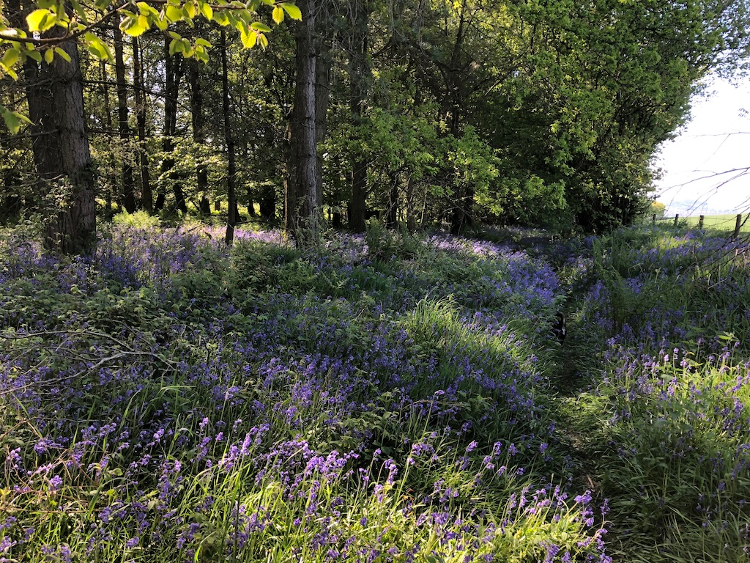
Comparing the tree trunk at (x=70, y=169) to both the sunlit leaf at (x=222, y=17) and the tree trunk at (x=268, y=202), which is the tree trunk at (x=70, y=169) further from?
the tree trunk at (x=268, y=202)

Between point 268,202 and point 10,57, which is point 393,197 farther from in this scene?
point 10,57

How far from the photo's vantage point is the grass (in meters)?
2.43

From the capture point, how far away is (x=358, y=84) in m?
11.5

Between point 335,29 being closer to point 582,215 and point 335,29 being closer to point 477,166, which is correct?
point 477,166

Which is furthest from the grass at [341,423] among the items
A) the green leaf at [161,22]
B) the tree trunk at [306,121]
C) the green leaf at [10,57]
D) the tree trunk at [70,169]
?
the tree trunk at [306,121]

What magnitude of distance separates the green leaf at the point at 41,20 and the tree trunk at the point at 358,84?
26.7 feet

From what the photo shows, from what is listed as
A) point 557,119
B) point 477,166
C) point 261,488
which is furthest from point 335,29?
point 261,488

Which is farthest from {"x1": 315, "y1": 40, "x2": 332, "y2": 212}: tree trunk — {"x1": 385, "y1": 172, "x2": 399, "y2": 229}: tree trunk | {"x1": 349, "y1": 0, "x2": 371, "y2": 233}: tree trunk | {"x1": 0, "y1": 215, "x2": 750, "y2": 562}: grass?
{"x1": 0, "y1": 215, "x2": 750, "y2": 562}: grass

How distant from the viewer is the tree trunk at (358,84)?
Result: 10.8m

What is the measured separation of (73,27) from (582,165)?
1711cm

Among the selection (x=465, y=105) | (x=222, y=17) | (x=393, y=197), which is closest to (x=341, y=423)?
(x=222, y=17)

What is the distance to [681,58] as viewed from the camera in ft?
48.5

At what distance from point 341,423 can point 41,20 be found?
278cm

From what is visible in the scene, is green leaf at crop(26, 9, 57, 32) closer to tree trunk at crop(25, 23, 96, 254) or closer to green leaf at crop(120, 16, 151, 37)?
green leaf at crop(120, 16, 151, 37)
